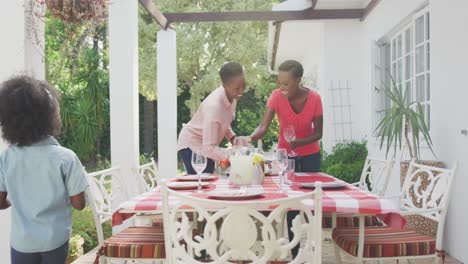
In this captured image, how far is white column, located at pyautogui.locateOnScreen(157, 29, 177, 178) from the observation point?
7.86 meters

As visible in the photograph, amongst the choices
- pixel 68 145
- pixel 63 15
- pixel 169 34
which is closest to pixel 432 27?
pixel 63 15

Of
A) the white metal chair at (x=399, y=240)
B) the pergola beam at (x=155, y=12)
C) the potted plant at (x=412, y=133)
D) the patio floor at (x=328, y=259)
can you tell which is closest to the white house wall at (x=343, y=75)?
the pergola beam at (x=155, y=12)

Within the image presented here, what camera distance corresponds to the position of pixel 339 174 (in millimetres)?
6840

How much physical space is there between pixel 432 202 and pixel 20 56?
2.39 m

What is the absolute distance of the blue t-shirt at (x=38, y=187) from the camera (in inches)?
82.5

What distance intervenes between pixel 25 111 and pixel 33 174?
0.25 m

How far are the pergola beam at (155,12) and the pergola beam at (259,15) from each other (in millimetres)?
131

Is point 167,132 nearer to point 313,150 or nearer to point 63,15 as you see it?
point 313,150

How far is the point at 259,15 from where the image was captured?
7594 mm

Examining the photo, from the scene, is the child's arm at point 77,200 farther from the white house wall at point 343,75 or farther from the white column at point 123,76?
the white house wall at point 343,75

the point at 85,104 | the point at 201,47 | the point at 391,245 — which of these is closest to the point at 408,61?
the point at 391,245

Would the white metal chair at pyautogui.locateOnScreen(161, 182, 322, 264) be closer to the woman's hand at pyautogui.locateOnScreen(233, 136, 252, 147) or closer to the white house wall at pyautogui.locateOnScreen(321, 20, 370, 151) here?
the woman's hand at pyautogui.locateOnScreen(233, 136, 252, 147)

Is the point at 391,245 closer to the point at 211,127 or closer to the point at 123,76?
the point at 211,127

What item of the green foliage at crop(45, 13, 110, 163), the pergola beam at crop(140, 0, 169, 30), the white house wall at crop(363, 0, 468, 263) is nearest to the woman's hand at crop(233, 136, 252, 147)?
the white house wall at crop(363, 0, 468, 263)
